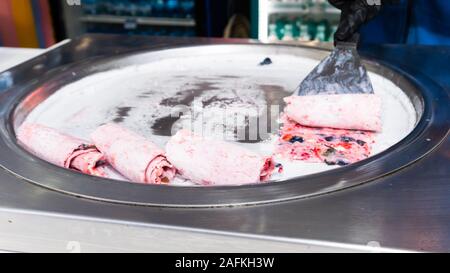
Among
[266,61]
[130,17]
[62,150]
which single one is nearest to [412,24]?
[266,61]

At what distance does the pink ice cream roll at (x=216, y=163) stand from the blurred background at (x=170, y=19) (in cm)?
202

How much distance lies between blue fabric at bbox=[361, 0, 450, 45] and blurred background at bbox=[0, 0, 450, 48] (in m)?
0.64

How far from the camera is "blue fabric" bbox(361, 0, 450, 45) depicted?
1963 millimetres

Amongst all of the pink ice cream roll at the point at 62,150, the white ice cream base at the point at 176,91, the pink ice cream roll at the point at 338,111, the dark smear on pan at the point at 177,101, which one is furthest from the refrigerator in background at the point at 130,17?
the pink ice cream roll at the point at 62,150

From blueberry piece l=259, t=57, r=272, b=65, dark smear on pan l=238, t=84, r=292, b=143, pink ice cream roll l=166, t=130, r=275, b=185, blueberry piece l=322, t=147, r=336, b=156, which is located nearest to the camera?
pink ice cream roll l=166, t=130, r=275, b=185

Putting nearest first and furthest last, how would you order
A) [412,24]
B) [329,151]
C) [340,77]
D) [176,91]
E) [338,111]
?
[329,151], [338,111], [340,77], [176,91], [412,24]

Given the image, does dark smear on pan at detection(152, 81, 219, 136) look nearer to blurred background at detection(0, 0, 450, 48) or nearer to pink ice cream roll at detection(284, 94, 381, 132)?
pink ice cream roll at detection(284, 94, 381, 132)

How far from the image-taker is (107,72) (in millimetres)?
1614

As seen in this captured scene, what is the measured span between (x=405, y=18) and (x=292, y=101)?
47.8 inches

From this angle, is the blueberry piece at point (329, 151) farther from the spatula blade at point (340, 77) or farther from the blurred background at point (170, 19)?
the blurred background at point (170, 19)

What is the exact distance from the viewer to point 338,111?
118 cm

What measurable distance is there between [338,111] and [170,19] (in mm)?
2316

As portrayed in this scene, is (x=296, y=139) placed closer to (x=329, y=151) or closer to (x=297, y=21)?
(x=329, y=151)

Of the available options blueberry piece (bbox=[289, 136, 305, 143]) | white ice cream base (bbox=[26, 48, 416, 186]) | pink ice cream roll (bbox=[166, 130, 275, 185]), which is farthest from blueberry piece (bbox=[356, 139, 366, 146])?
pink ice cream roll (bbox=[166, 130, 275, 185])
